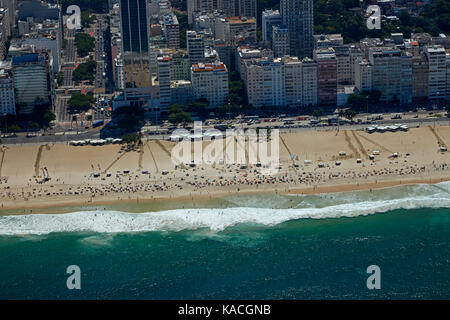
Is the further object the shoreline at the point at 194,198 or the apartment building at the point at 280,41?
the apartment building at the point at 280,41

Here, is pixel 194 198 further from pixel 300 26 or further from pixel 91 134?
pixel 300 26

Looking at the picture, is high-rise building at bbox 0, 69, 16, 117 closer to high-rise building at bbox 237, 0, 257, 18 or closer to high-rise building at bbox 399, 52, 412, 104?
high-rise building at bbox 237, 0, 257, 18

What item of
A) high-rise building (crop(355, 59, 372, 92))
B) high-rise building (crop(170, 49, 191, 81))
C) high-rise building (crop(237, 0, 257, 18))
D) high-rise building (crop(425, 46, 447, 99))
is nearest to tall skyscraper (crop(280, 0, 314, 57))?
high-rise building (crop(355, 59, 372, 92))

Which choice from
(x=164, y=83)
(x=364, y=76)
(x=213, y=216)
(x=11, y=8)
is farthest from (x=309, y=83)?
(x=11, y=8)

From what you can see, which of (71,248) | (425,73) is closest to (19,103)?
(71,248)

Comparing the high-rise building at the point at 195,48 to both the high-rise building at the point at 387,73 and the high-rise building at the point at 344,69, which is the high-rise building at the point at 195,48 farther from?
the high-rise building at the point at 387,73

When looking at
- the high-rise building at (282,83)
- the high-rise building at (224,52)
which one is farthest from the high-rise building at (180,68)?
the high-rise building at (282,83)

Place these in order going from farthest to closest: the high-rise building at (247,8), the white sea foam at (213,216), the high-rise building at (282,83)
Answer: the high-rise building at (247,8)
the high-rise building at (282,83)
the white sea foam at (213,216)
